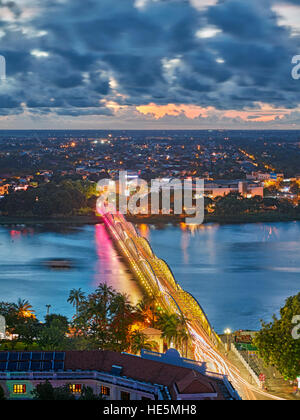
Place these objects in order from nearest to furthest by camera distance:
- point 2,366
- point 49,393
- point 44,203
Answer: point 49,393
point 2,366
point 44,203

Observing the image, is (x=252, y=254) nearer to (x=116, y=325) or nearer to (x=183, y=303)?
(x=183, y=303)

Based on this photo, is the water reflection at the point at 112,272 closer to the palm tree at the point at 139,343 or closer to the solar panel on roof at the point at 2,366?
the palm tree at the point at 139,343

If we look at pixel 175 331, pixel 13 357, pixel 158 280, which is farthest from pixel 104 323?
pixel 13 357

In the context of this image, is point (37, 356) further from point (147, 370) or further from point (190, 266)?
point (190, 266)

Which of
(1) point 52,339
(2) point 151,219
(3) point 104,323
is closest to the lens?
(1) point 52,339

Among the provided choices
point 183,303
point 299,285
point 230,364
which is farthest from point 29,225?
point 230,364

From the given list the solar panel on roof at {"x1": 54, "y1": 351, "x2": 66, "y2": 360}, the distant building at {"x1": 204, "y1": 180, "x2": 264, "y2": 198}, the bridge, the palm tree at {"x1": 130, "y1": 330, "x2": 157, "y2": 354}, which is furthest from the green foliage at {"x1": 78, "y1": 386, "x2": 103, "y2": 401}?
the distant building at {"x1": 204, "y1": 180, "x2": 264, "y2": 198}
